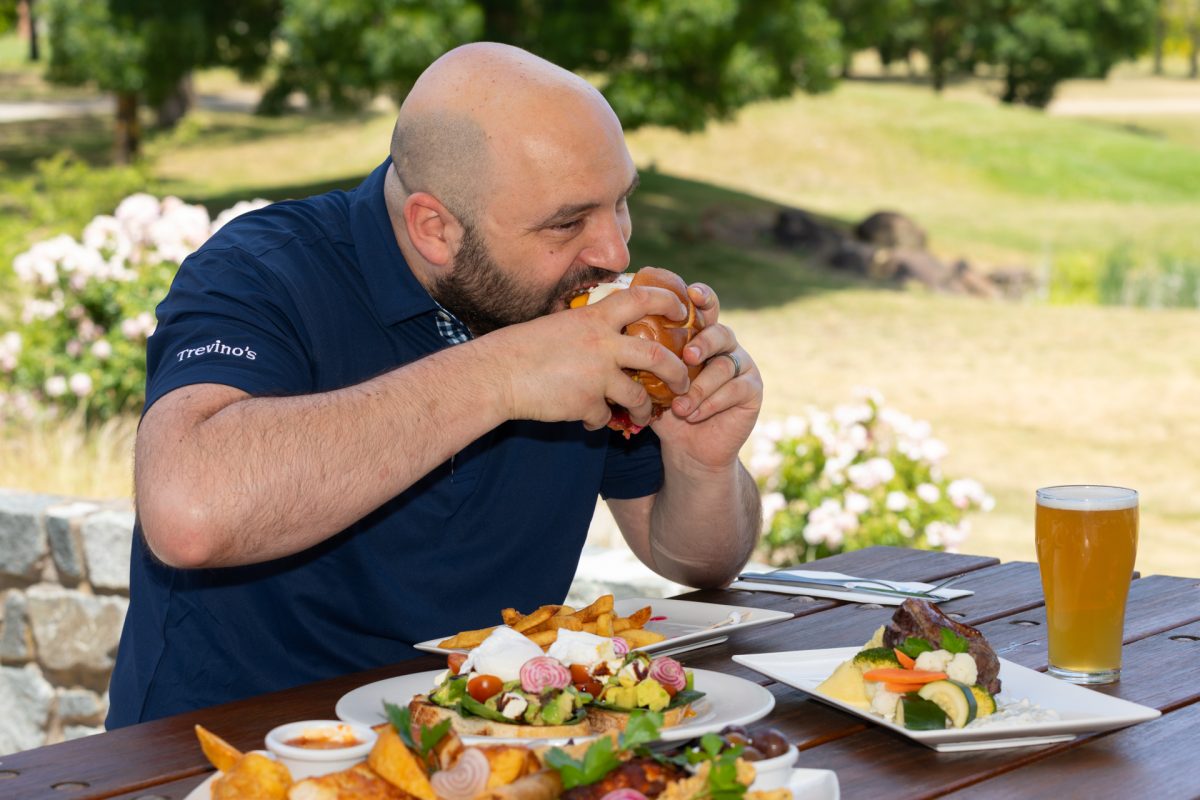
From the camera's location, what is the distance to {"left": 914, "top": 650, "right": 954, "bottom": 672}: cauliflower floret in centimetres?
176

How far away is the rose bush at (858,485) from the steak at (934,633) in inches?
120

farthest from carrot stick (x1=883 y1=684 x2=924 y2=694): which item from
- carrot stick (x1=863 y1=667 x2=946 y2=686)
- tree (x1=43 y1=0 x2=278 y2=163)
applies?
tree (x1=43 y1=0 x2=278 y2=163)

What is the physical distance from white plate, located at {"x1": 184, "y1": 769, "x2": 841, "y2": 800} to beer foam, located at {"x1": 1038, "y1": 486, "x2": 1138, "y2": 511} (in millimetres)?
600

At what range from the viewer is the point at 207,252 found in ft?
7.80

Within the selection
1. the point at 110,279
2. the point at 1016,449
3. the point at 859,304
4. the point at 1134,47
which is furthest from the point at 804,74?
the point at 1134,47

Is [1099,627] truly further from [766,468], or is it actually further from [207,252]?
[766,468]

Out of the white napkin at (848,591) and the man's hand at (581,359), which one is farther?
the white napkin at (848,591)

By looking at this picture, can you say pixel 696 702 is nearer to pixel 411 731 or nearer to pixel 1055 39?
pixel 411 731

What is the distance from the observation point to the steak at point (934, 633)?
5.84 ft

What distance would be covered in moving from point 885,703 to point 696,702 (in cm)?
22

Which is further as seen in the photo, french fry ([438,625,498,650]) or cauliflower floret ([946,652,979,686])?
french fry ([438,625,498,650])

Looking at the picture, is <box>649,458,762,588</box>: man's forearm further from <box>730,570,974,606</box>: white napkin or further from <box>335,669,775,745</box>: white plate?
<box>335,669,775,745</box>: white plate

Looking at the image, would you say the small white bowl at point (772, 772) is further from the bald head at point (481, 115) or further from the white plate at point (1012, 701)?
the bald head at point (481, 115)

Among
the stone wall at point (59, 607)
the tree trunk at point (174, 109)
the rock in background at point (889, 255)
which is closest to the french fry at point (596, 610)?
the stone wall at point (59, 607)
